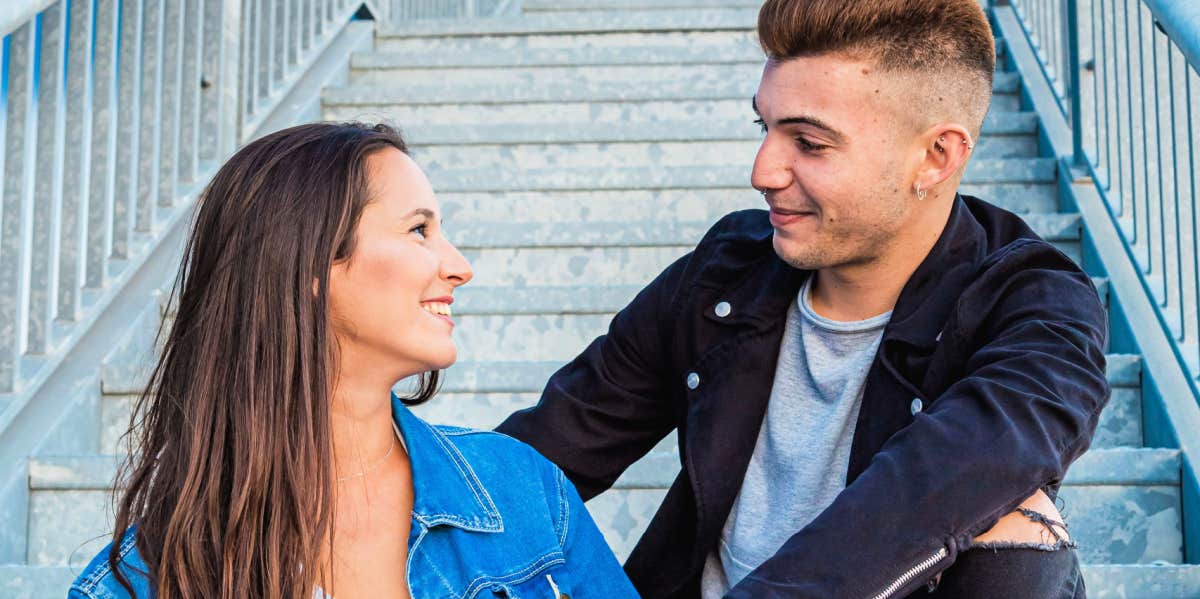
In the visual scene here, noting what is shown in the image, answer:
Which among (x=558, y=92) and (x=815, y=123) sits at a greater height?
(x=815, y=123)

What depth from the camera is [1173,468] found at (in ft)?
7.00

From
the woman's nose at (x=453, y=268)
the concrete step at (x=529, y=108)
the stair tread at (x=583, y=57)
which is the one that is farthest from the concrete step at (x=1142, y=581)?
the stair tread at (x=583, y=57)

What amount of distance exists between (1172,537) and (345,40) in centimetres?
291

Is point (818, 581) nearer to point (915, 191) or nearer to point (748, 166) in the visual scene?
point (915, 191)

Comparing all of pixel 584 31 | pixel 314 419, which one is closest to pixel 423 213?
pixel 314 419

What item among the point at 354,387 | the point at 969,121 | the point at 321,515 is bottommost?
the point at 321,515

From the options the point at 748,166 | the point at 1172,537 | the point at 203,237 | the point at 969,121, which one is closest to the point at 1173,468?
the point at 1172,537

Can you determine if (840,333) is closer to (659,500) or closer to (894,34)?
(894,34)

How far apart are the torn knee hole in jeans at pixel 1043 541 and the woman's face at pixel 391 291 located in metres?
0.64

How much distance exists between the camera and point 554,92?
3.71m

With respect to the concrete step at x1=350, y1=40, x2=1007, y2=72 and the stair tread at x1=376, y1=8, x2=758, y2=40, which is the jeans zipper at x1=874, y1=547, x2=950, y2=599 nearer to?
the concrete step at x1=350, y1=40, x2=1007, y2=72

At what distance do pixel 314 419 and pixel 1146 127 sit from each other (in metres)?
1.79

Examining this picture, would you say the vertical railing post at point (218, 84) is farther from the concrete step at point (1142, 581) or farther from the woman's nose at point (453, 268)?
the concrete step at point (1142, 581)

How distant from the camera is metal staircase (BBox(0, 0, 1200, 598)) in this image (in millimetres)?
2146
